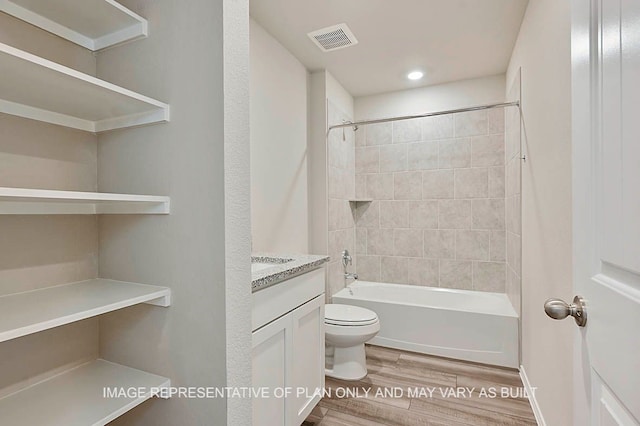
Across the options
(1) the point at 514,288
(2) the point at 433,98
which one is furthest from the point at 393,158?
(1) the point at 514,288

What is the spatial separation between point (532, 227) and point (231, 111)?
1.85 metres

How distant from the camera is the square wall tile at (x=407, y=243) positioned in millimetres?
3365

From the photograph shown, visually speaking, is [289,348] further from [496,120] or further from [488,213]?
[496,120]

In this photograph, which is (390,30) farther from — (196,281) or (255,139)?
(196,281)

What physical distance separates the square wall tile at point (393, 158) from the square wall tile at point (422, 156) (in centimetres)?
5

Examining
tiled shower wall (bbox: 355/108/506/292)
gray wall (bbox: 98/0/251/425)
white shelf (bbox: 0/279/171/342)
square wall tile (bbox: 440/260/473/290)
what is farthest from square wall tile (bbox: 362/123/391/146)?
white shelf (bbox: 0/279/171/342)

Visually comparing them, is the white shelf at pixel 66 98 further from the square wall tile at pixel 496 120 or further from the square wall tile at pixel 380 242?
the square wall tile at pixel 496 120

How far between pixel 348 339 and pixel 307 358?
567 mm

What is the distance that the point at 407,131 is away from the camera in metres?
3.38

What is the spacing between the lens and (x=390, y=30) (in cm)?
225

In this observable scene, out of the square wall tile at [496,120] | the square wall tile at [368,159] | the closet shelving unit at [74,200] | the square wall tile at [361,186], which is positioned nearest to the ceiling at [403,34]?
the square wall tile at [496,120]

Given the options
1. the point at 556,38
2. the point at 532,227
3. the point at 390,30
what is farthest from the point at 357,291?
the point at 556,38

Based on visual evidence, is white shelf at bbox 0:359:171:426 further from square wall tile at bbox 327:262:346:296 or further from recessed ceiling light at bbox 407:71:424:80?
recessed ceiling light at bbox 407:71:424:80

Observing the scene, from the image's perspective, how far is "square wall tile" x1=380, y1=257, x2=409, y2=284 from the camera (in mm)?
3414
